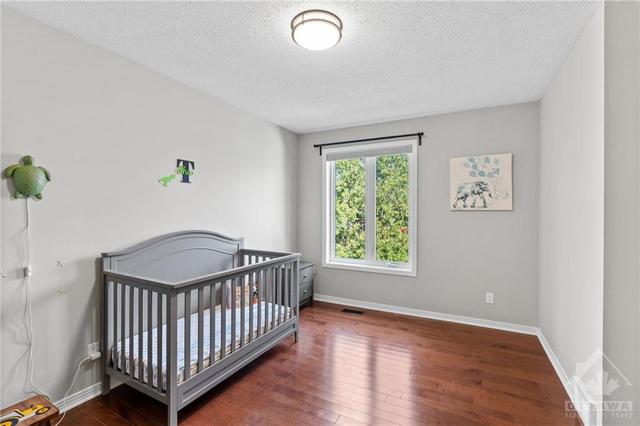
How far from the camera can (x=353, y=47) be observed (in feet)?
7.02

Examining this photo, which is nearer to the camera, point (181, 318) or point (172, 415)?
point (172, 415)

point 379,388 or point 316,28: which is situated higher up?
point 316,28

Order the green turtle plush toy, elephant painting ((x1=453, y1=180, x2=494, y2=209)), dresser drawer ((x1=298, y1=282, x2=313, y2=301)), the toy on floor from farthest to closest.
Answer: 1. dresser drawer ((x1=298, y1=282, x2=313, y2=301))
2. elephant painting ((x1=453, y1=180, x2=494, y2=209))
3. the green turtle plush toy
4. the toy on floor

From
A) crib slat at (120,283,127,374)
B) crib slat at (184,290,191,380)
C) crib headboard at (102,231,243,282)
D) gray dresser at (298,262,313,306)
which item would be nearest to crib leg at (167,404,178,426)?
crib slat at (184,290,191,380)

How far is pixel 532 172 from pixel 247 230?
10.1 ft

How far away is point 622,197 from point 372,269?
3.59 metres

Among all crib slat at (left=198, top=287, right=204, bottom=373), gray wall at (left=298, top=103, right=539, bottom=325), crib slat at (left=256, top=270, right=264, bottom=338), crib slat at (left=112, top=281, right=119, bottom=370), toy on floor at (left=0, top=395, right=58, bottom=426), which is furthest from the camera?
gray wall at (left=298, top=103, right=539, bottom=325)

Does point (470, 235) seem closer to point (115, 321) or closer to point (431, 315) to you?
point (431, 315)

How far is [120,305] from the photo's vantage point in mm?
2129

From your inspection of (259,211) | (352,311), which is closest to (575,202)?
(352,311)

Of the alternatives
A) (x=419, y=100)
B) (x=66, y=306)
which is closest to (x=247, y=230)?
(x=66, y=306)

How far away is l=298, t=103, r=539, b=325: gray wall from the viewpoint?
3180 mm

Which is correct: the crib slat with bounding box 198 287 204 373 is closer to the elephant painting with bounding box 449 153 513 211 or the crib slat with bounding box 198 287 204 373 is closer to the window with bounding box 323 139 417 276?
the window with bounding box 323 139 417 276

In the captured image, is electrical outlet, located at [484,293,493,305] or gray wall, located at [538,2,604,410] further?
electrical outlet, located at [484,293,493,305]
